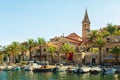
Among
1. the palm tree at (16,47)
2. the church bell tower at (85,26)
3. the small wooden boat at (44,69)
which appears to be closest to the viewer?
the small wooden boat at (44,69)

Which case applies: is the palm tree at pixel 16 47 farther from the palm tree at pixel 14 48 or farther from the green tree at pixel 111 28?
the green tree at pixel 111 28

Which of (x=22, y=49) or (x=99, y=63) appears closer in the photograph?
(x=99, y=63)

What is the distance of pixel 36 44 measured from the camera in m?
115

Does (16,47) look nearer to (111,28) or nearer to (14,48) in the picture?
(14,48)

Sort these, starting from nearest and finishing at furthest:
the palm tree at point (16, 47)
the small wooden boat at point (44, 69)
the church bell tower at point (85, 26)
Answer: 1. the small wooden boat at point (44, 69)
2. the palm tree at point (16, 47)
3. the church bell tower at point (85, 26)

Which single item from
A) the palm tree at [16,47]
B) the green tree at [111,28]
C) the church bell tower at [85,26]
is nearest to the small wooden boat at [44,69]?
the palm tree at [16,47]

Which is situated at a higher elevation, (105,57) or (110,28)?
(110,28)

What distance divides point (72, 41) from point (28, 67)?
Result: 27320 millimetres

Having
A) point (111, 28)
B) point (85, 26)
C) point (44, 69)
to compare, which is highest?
point (85, 26)

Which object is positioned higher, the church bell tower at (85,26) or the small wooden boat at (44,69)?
the church bell tower at (85,26)

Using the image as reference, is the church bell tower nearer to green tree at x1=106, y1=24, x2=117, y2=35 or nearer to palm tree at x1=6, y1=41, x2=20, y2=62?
green tree at x1=106, y1=24, x2=117, y2=35

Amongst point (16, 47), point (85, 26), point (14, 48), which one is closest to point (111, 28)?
point (85, 26)

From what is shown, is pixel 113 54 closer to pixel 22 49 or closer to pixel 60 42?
pixel 60 42

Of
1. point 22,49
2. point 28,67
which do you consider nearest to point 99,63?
point 28,67
